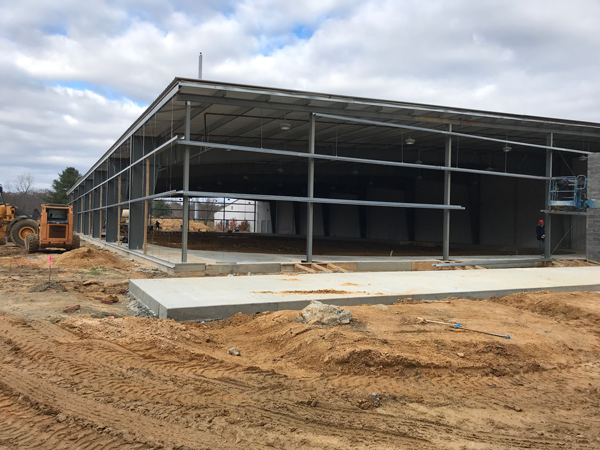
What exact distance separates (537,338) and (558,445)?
357 centimetres

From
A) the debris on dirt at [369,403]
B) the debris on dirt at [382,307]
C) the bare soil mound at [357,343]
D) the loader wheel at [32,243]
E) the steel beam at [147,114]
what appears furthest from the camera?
the loader wheel at [32,243]

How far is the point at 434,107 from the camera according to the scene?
1727cm

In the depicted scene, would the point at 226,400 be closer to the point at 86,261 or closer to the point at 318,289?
the point at 318,289

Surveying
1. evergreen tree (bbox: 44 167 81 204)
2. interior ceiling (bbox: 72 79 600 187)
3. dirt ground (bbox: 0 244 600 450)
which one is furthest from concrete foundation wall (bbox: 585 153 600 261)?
evergreen tree (bbox: 44 167 81 204)

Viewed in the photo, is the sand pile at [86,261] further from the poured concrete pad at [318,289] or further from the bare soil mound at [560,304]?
the bare soil mound at [560,304]

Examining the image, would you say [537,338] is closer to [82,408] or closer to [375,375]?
[375,375]

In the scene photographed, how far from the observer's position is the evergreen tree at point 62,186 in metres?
66.1

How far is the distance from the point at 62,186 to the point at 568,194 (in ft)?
215

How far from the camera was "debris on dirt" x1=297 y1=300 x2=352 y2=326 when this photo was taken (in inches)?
288

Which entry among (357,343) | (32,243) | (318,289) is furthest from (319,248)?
(357,343)

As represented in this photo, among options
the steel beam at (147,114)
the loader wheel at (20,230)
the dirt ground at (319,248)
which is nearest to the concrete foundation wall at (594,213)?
the dirt ground at (319,248)

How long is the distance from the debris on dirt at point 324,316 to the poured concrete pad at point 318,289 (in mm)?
1203

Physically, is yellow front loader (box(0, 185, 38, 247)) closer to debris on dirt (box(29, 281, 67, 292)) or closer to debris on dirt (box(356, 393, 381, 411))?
debris on dirt (box(29, 281, 67, 292))

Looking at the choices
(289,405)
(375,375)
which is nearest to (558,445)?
(375,375)
